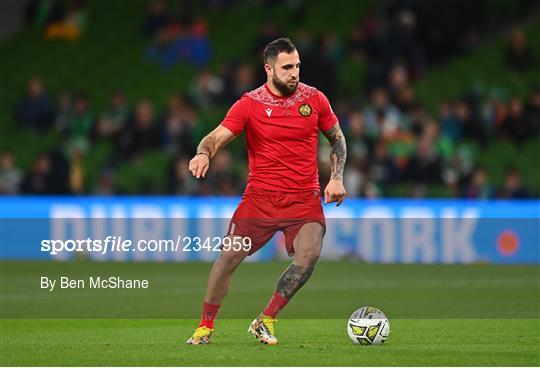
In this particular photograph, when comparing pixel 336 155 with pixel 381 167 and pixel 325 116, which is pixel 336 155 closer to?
pixel 325 116

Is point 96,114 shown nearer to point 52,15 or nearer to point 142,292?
point 52,15

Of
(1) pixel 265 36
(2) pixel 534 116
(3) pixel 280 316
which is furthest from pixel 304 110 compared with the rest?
(1) pixel 265 36

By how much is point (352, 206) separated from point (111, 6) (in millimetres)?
10598

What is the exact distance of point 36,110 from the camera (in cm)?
2578

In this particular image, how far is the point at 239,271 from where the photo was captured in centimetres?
1914

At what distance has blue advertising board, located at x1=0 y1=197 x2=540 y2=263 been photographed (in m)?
20.8

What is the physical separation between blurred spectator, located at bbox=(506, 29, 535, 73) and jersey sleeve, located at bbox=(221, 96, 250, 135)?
15.5 m

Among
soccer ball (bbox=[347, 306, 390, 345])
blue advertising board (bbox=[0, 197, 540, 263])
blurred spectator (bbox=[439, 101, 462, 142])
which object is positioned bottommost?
blue advertising board (bbox=[0, 197, 540, 263])

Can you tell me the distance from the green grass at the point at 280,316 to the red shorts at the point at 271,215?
2.75 ft

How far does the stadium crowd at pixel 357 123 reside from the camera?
74.1ft

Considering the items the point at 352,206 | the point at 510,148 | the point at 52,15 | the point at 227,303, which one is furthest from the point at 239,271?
the point at 52,15

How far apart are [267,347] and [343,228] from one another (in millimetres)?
10798

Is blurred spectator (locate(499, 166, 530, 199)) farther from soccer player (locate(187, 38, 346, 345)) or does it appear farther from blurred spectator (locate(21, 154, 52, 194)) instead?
soccer player (locate(187, 38, 346, 345))

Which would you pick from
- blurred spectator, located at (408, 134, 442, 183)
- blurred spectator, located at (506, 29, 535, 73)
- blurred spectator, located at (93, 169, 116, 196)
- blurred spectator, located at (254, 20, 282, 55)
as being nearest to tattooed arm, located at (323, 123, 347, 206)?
blurred spectator, located at (408, 134, 442, 183)
